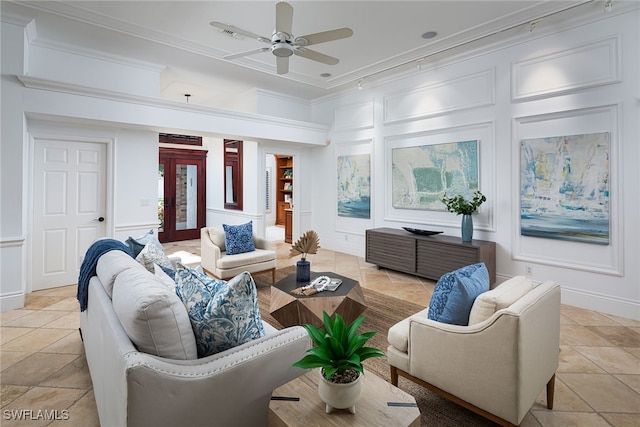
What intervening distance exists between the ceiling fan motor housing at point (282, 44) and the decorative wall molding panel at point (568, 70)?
293 cm

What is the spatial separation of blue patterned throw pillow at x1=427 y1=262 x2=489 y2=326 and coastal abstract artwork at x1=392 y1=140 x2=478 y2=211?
3033 mm

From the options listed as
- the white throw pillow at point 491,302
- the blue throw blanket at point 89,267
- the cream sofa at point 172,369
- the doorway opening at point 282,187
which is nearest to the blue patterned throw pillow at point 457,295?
the white throw pillow at point 491,302

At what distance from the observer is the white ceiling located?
3.47 m

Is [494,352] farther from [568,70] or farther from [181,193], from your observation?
[181,193]

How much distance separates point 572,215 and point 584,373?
1.97 meters

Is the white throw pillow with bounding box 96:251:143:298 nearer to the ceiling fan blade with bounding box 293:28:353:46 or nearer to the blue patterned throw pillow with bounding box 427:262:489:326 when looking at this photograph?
the blue patterned throw pillow with bounding box 427:262:489:326

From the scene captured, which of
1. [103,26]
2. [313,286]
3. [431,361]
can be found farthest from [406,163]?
[103,26]

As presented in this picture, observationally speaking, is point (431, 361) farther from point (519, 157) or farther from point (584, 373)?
point (519, 157)

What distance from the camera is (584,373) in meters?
2.38

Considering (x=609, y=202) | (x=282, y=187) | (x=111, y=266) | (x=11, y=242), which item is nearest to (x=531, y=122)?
(x=609, y=202)

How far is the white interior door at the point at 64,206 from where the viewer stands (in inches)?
167

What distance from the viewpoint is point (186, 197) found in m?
8.29

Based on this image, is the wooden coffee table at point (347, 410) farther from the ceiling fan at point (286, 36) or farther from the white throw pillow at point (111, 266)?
the ceiling fan at point (286, 36)

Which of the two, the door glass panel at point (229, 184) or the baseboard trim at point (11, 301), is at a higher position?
the door glass panel at point (229, 184)
